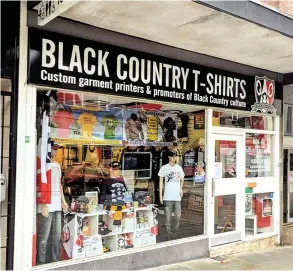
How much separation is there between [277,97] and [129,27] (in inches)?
154

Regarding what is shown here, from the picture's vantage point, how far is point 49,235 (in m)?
5.24

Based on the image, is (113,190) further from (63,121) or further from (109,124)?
(63,121)

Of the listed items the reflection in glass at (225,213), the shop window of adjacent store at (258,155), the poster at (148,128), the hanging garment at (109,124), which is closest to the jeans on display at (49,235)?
the hanging garment at (109,124)

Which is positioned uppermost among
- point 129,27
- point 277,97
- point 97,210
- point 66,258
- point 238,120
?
point 129,27

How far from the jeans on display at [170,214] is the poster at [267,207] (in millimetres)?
2095

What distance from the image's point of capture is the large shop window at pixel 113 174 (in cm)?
525

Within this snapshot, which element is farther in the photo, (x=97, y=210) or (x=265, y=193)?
(x=265, y=193)

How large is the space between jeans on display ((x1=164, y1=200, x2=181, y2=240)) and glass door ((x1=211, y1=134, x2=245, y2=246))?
0.63 meters

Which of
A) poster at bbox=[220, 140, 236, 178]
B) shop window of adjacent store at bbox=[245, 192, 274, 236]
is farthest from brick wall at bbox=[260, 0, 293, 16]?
shop window of adjacent store at bbox=[245, 192, 274, 236]

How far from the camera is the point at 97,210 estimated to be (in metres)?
5.80

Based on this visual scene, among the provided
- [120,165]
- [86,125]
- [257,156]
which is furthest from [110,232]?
[257,156]

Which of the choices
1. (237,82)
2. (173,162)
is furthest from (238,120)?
(173,162)

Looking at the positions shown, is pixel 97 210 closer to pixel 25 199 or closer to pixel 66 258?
pixel 66 258

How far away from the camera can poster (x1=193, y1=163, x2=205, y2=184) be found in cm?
672
